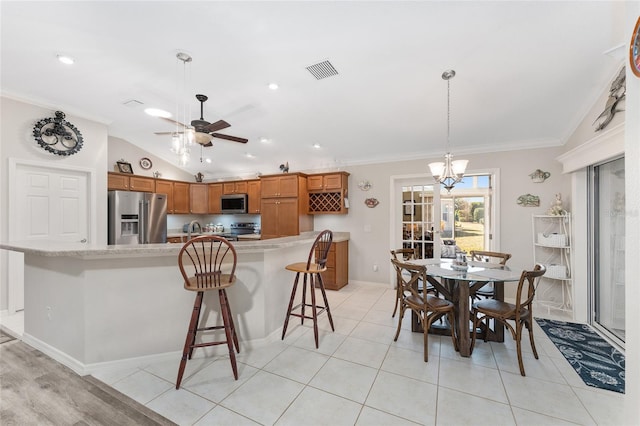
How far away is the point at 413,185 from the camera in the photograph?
4.73 m

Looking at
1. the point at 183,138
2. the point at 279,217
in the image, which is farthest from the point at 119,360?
the point at 279,217

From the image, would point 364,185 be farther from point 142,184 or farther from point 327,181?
point 142,184

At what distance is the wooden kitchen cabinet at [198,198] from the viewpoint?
6.34 metres

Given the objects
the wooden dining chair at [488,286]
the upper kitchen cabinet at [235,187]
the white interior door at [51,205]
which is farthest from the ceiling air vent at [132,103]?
the wooden dining chair at [488,286]

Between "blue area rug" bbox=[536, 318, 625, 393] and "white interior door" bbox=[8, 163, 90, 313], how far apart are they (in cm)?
639

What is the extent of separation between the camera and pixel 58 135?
12.5ft

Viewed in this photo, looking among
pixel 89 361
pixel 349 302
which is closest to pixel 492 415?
pixel 349 302

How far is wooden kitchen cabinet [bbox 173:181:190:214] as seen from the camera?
5.98 meters

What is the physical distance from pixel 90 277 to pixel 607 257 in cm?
526

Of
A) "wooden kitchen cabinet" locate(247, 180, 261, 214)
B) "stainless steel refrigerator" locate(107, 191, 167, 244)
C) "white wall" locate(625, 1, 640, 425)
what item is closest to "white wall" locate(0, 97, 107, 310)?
"stainless steel refrigerator" locate(107, 191, 167, 244)

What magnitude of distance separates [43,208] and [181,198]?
2.54m

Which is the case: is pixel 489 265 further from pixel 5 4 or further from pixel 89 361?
pixel 5 4

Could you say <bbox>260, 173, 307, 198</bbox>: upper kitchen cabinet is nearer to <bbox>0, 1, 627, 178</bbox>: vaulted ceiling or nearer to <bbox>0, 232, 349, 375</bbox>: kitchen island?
<bbox>0, 1, 627, 178</bbox>: vaulted ceiling

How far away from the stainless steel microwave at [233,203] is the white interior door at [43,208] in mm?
2464
